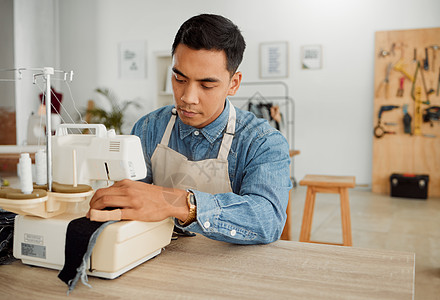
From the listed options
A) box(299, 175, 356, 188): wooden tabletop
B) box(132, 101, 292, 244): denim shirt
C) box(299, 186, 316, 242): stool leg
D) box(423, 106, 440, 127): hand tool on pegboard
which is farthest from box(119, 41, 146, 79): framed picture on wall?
box(132, 101, 292, 244): denim shirt

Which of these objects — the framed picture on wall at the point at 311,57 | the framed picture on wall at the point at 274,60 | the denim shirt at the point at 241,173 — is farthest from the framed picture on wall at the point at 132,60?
the denim shirt at the point at 241,173

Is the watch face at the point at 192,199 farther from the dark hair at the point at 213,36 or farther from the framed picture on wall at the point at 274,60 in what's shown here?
the framed picture on wall at the point at 274,60

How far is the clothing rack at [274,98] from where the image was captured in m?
6.37

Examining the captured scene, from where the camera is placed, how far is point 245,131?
1557mm

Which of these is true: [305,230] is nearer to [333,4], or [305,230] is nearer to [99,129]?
[99,129]

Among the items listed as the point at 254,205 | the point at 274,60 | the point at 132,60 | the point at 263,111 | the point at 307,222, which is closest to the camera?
the point at 254,205

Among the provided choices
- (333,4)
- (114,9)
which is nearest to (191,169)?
(333,4)

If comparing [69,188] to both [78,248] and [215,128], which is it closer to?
[78,248]

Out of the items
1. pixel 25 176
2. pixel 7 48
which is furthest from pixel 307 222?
pixel 7 48

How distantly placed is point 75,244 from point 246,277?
1.34 feet

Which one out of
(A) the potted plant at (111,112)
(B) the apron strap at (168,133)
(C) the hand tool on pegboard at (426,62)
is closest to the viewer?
(B) the apron strap at (168,133)

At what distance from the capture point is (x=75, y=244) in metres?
1.00

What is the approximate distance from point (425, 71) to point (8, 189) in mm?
5727

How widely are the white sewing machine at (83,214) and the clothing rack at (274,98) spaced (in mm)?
5266
